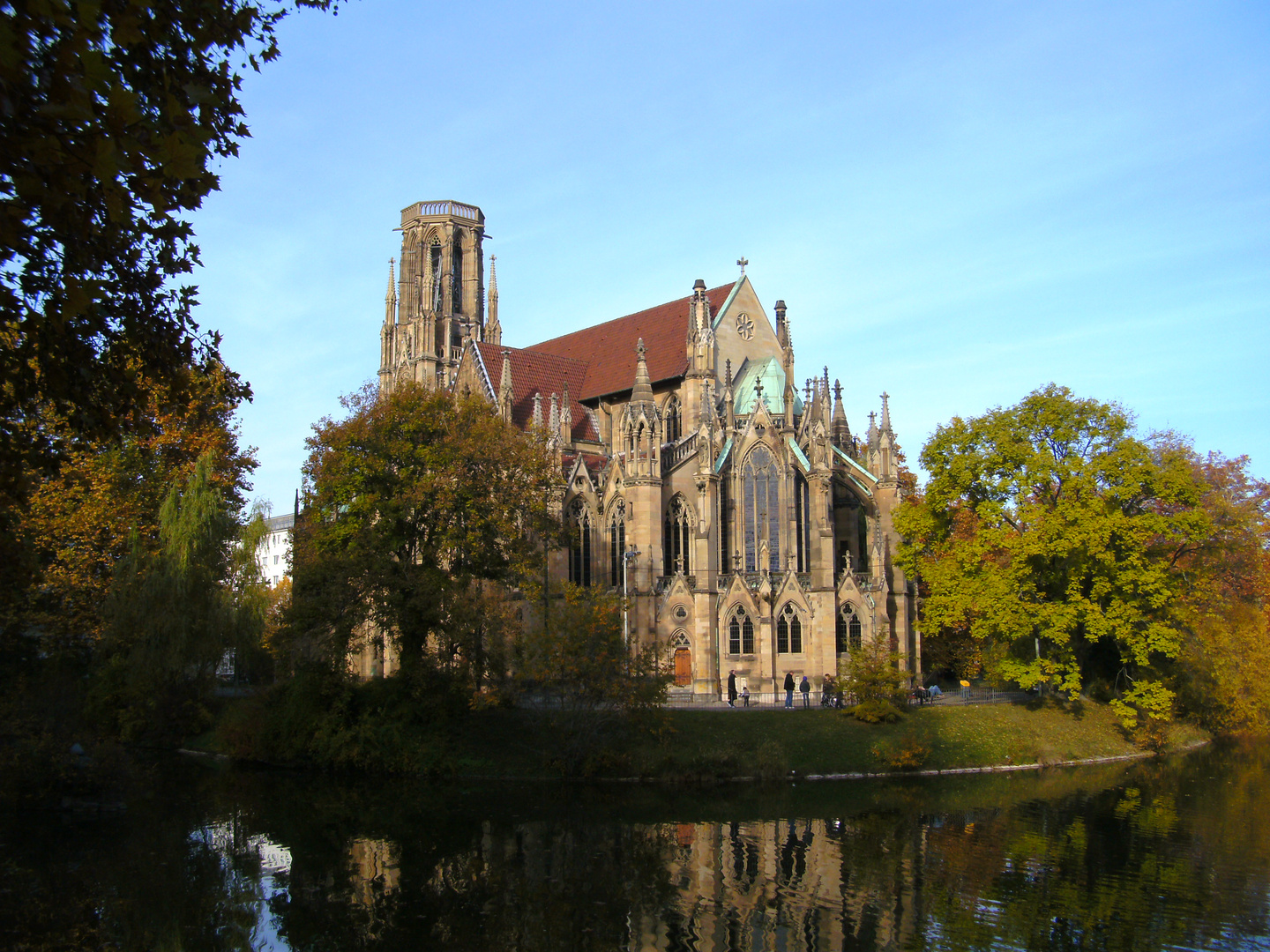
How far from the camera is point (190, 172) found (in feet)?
24.3

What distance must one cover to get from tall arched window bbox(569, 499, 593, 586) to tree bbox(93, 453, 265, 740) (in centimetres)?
1427

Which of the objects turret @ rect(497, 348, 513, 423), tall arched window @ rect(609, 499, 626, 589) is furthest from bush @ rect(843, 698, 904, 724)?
turret @ rect(497, 348, 513, 423)

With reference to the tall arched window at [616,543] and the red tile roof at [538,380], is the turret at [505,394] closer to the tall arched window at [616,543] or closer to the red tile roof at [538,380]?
the red tile roof at [538,380]

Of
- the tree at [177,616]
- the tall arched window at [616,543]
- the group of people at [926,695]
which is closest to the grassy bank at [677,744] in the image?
the tree at [177,616]

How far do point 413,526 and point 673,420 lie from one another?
2057cm

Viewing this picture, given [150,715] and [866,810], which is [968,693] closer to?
[866,810]

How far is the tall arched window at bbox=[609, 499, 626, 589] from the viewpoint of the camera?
160ft

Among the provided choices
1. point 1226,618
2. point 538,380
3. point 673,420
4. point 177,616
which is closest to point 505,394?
point 538,380

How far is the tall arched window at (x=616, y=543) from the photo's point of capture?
48.7 metres

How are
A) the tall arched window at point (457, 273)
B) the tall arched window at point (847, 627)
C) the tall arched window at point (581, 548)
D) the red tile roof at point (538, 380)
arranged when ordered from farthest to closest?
the tall arched window at point (457, 273) → the red tile roof at point (538, 380) → the tall arched window at point (581, 548) → the tall arched window at point (847, 627)

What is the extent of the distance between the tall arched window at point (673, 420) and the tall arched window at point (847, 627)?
1209 cm

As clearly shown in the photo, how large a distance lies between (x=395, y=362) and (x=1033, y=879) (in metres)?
50.1

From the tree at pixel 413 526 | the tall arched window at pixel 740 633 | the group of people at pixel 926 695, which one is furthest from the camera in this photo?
the tall arched window at pixel 740 633

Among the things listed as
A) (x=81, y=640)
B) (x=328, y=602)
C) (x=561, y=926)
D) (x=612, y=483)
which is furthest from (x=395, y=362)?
(x=561, y=926)
